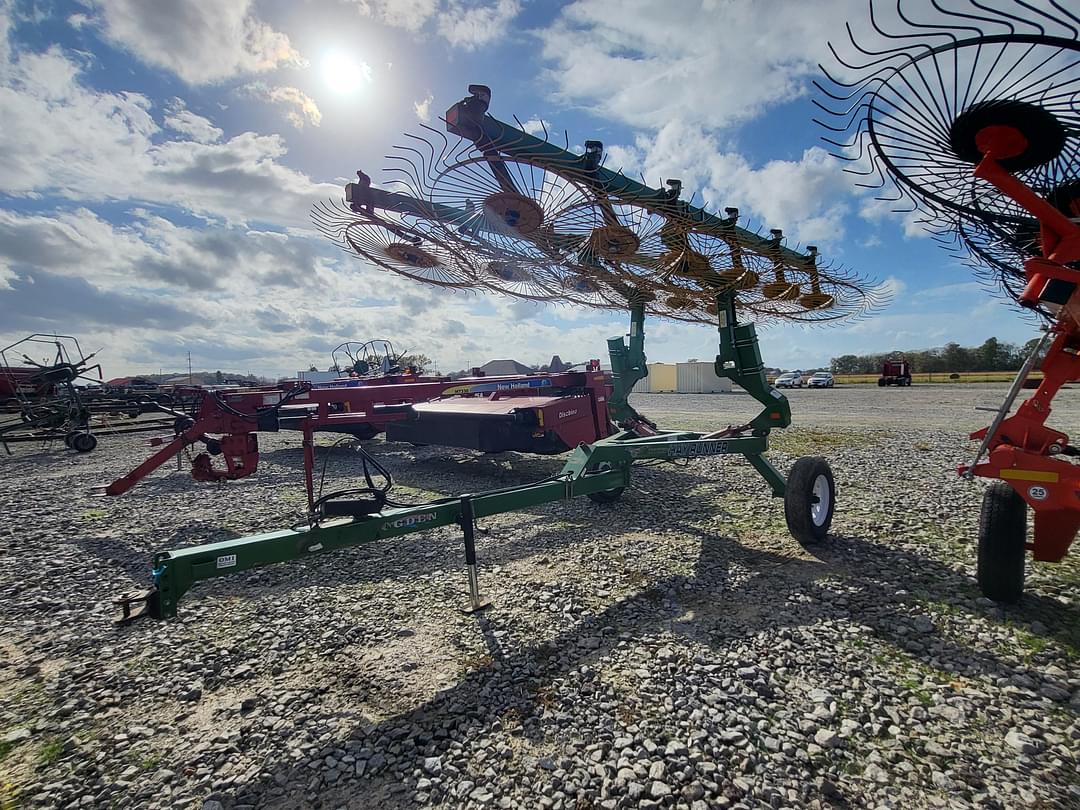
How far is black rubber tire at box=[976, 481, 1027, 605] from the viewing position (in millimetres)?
3533

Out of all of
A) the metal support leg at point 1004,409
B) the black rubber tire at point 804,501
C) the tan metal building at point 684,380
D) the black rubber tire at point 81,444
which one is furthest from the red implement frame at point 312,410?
the tan metal building at point 684,380

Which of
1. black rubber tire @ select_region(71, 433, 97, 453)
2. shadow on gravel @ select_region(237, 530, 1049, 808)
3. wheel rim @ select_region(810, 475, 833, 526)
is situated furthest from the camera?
black rubber tire @ select_region(71, 433, 97, 453)

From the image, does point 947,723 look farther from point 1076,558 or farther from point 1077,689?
point 1076,558

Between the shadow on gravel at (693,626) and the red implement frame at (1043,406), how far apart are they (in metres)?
0.98

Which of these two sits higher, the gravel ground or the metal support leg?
the metal support leg

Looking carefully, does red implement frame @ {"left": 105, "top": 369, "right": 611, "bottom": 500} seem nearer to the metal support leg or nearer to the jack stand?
the jack stand

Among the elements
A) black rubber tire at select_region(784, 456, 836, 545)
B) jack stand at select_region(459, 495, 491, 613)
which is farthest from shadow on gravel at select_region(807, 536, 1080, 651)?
jack stand at select_region(459, 495, 491, 613)

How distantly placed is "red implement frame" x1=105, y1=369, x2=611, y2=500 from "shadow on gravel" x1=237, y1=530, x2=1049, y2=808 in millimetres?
3082

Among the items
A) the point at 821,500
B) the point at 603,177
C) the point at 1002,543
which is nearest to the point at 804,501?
the point at 821,500

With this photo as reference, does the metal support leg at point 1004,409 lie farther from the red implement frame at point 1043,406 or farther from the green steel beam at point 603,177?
the green steel beam at point 603,177

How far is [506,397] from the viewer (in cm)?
903

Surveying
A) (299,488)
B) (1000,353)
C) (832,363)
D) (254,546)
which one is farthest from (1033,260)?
(832,363)

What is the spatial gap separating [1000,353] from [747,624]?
70.3 m

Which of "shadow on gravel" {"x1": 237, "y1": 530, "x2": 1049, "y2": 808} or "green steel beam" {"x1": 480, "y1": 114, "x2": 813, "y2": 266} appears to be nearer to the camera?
"shadow on gravel" {"x1": 237, "y1": 530, "x2": 1049, "y2": 808}
